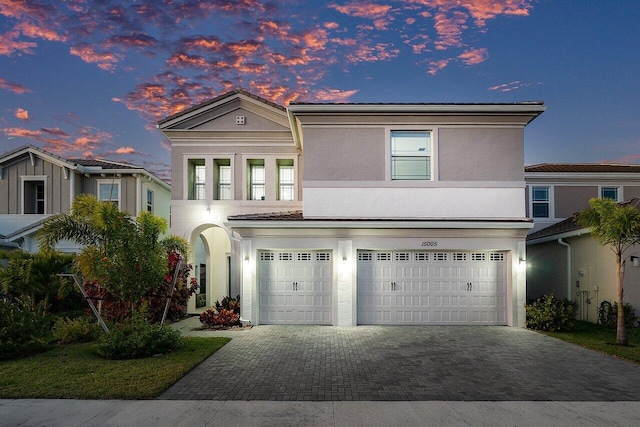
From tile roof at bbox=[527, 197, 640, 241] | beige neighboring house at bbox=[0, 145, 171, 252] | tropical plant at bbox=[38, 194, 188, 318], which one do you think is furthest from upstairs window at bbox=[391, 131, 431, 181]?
beige neighboring house at bbox=[0, 145, 171, 252]

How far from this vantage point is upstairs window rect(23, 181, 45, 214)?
19.0 metres

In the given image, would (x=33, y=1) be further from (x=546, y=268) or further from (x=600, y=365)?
(x=546, y=268)

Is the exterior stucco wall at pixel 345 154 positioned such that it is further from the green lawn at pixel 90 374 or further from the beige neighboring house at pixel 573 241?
the beige neighboring house at pixel 573 241

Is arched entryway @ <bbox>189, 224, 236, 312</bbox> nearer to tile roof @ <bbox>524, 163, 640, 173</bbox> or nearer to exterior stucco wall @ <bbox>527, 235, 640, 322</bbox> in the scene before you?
exterior stucco wall @ <bbox>527, 235, 640, 322</bbox>

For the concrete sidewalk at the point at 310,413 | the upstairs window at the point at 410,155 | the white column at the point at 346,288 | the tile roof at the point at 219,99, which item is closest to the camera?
the concrete sidewalk at the point at 310,413

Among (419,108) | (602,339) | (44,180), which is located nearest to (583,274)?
(602,339)

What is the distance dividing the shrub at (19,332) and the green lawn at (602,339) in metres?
12.8

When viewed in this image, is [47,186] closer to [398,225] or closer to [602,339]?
[398,225]

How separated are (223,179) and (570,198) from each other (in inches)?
580

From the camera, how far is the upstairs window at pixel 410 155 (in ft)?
→ 44.4

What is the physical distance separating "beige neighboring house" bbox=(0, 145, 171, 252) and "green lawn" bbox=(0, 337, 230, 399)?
1086cm

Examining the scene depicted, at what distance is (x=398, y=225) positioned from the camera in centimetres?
1273

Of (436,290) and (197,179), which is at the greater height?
(197,179)

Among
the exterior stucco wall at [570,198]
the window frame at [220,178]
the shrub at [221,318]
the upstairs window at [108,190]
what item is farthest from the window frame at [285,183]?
the exterior stucco wall at [570,198]
